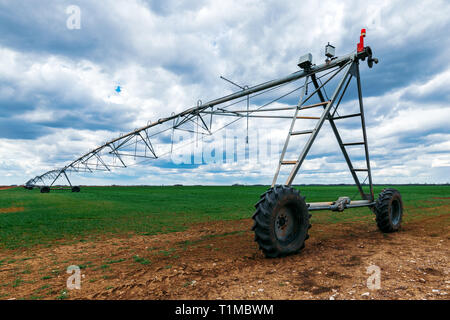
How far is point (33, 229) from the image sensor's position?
10.6 meters

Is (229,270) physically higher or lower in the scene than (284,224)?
lower

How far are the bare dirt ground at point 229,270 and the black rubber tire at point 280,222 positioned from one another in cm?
29

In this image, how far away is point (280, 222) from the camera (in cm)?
602

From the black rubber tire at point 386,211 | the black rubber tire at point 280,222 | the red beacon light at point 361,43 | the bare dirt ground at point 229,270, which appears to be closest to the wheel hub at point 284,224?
the black rubber tire at point 280,222

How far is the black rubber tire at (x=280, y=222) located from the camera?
5469 millimetres

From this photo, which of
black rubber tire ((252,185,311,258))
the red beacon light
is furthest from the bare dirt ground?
the red beacon light

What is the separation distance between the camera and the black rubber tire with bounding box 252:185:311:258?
17.9ft

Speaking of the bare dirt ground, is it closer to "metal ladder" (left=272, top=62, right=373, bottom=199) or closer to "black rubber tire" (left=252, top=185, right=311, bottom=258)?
"black rubber tire" (left=252, top=185, right=311, bottom=258)

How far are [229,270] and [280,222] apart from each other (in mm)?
1723

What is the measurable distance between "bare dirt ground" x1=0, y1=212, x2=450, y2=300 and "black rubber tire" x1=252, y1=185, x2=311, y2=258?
29 centimetres

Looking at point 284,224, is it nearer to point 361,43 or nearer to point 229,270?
point 229,270

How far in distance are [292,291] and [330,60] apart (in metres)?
7.79

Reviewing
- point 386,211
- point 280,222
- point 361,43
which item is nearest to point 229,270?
point 280,222
